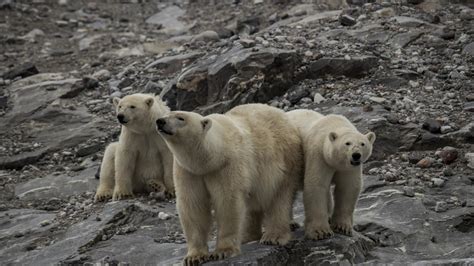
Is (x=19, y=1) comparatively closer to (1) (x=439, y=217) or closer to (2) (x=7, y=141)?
(2) (x=7, y=141)

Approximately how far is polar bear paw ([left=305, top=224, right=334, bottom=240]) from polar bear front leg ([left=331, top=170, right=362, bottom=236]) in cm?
20

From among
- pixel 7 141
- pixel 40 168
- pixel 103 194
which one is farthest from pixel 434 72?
pixel 7 141

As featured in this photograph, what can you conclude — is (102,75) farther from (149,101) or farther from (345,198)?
(345,198)

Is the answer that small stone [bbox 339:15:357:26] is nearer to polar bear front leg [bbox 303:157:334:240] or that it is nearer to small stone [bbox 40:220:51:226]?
small stone [bbox 40:220:51:226]

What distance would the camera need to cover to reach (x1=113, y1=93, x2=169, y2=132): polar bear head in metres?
9.84

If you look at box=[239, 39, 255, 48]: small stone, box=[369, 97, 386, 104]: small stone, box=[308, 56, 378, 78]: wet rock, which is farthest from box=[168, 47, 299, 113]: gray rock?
box=[369, 97, 386, 104]: small stone

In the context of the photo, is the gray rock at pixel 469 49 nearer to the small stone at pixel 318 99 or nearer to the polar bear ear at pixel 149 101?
the small stone at pixel 318 99

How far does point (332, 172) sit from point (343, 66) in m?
5.86

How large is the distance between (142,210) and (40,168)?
4.26 metres

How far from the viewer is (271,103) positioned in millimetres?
12609

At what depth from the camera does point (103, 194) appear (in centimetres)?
1031

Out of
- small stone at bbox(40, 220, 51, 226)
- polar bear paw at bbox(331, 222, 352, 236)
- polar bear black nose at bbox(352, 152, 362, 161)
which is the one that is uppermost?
polar bear black nose at bbox(352, 152, 362, 161)

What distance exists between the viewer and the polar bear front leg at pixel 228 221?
6.88 m

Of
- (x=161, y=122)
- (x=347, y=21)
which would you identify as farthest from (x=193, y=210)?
(x=347, y=21)
